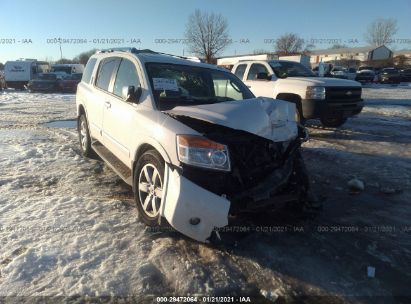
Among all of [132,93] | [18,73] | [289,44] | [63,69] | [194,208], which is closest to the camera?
[194,208]

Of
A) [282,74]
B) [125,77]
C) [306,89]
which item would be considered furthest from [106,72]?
[282,74]

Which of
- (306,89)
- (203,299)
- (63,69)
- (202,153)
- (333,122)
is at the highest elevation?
(63,69)

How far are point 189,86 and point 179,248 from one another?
7.06 ft

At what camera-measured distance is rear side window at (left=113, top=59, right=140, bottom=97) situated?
4.79 metres

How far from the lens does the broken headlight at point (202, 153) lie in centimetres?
332

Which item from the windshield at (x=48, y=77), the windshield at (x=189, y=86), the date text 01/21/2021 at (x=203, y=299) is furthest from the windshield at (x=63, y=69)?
the date text 01/21/2021 at (x=203, y=299)

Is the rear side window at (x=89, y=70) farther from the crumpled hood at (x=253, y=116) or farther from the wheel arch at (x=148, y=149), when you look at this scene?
the crumpled hood at (x=253, y=116)

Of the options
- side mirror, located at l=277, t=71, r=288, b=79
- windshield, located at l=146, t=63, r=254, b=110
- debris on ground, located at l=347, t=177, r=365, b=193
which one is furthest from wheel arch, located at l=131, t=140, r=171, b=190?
side mirror, located at l=277, t=71, r=288, b=79

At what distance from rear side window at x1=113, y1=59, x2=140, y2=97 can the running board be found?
922mm

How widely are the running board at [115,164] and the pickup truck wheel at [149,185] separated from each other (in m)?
0.35

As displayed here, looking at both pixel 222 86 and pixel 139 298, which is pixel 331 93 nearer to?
pixel 222 86

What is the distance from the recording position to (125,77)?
5047 millimetres

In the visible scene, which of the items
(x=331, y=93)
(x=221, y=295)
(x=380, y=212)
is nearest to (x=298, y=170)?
(x=380, y=212)

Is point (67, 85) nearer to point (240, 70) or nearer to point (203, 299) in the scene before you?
point (240, 70)
